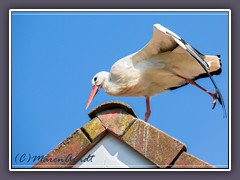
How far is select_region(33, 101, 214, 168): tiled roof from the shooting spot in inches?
293

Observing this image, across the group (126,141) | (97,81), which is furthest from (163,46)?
(126,141)

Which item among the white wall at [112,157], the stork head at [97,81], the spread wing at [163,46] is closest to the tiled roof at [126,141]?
the white wall at [112,157]

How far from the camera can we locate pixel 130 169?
24.6 feet

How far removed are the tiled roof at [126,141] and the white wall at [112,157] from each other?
6 centimetres

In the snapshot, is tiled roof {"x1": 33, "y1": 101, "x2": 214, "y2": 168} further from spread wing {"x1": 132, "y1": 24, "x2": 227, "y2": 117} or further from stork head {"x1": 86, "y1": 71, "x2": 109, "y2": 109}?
stork head {"x1": 86, "y1": 71, "x2": 109, "y2": 109}

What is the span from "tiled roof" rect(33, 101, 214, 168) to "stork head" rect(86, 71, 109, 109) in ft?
12.3

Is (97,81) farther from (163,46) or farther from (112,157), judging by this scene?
(112,157)

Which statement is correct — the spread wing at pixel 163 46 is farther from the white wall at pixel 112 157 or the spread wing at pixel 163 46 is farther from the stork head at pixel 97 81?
the white wall at pixel 112 157

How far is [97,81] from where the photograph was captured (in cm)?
1166

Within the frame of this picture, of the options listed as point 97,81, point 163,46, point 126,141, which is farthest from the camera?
point 97,81

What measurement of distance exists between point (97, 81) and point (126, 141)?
13.5 ft

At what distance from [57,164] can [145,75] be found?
413 cm
